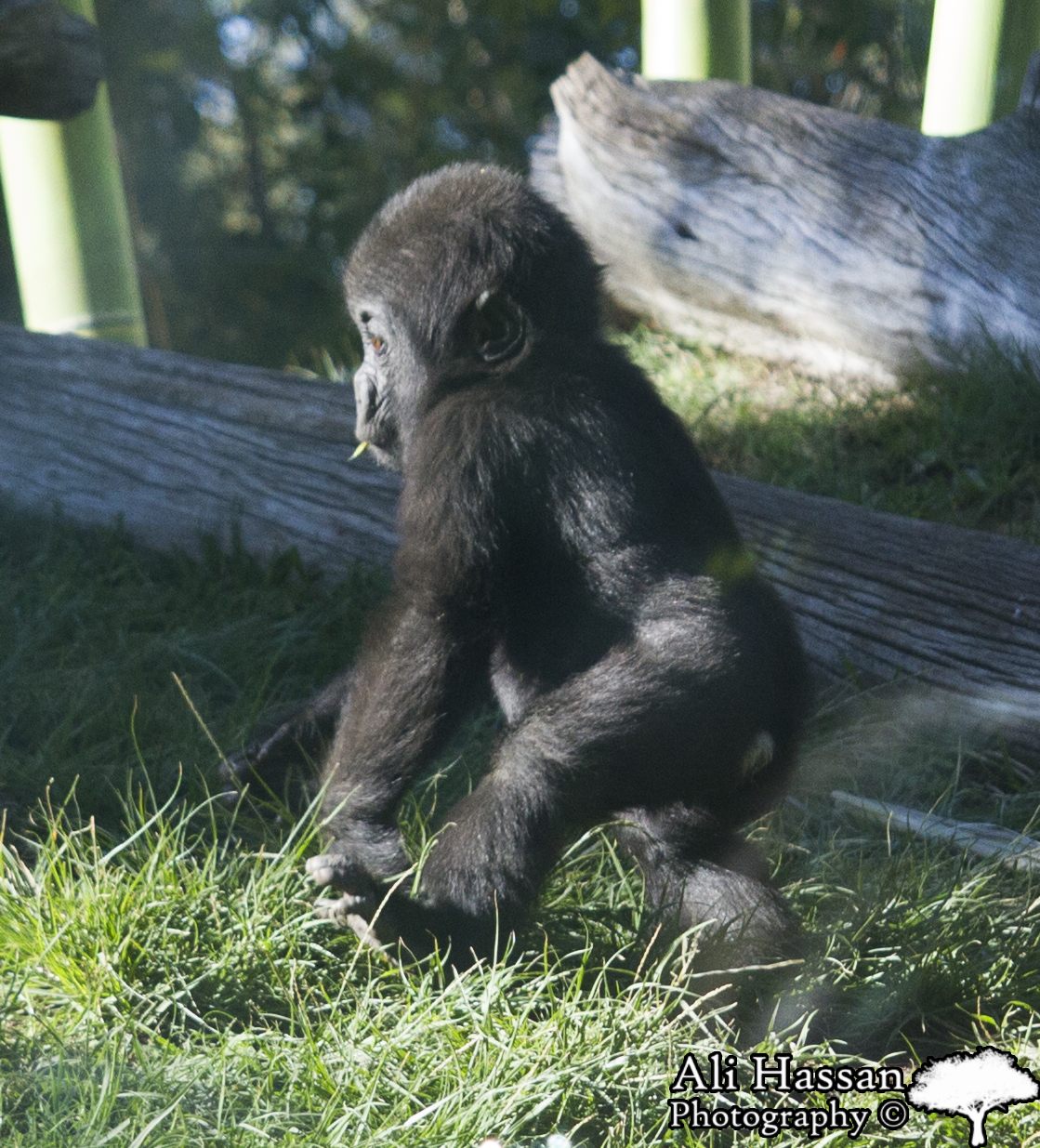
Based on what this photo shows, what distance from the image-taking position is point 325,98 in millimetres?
10500

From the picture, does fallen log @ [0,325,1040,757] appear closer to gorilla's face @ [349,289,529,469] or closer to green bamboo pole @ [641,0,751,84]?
gorilla's face @ [349,289,529,469]

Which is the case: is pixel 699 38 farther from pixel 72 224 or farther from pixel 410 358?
pixel 410 358

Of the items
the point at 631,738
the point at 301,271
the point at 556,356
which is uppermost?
the point at 556,356

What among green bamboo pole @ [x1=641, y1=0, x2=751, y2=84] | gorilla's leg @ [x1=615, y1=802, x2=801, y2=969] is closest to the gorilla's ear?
gorilla's leg @ [x1=615, y1=802, x2=801, y2=969]

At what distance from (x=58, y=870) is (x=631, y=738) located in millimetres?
1381

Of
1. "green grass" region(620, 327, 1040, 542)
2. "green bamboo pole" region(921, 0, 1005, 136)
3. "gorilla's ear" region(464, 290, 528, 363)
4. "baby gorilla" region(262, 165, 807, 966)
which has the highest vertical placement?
"green bamboo pole" region(921, 0, 1005, 136)

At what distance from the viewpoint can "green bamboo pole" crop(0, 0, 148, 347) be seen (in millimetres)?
5102

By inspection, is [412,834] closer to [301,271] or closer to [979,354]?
[979,354]

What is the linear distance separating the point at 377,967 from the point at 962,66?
15.2 feet

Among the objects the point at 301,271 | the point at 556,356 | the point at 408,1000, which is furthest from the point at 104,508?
the point at 301,271

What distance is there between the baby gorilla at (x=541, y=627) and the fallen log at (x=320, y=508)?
83cm

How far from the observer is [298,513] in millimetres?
4297

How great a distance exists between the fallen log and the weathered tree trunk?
1.47 metres

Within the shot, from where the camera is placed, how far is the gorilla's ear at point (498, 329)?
8.88 ft
